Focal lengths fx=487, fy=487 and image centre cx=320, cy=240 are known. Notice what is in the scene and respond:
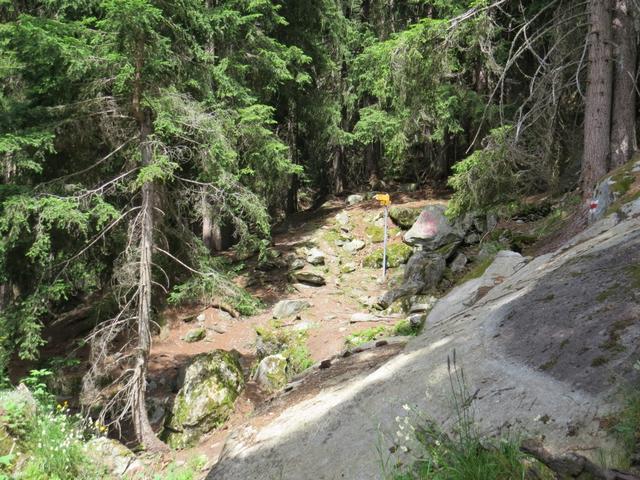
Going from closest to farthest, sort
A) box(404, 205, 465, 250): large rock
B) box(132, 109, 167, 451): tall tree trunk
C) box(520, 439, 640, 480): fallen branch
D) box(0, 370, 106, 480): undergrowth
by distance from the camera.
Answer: box(520, 439, 640, 480): fallen branch < box(0, 370, 106, 480): undergrowth < box(132, 109, 167, 451): tall tree trunk < box(404, 205, 465, 250): large rock

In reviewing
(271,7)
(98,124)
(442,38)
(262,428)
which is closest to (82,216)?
(98,124)

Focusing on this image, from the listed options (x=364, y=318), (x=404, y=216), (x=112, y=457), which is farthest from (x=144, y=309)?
(x=404, y=216)

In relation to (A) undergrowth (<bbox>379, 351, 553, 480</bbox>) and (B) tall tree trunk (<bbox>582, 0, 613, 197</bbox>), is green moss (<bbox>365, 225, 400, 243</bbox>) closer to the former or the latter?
(B) tall tree trunk (<bbox>582, 0, 613, 197</bbox>)

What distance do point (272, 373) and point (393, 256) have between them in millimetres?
6583

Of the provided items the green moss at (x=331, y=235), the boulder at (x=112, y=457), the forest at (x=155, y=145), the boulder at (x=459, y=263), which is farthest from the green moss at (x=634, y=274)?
the green moss at (x=331, y=235)

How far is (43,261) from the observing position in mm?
8617

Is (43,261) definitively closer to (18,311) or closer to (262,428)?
(18,311)

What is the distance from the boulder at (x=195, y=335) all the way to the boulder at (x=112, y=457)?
513 centimetres

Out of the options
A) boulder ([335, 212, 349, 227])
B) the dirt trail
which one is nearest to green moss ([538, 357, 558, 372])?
the dirt trail

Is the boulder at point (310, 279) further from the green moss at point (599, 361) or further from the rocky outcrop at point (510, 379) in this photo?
the green moss at point (599, 361)

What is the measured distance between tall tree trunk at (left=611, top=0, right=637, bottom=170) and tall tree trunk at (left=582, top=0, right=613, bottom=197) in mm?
305

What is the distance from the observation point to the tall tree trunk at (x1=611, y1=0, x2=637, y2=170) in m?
8.61

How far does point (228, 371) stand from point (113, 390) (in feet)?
8.85

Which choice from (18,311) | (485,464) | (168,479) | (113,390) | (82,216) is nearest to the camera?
(485,464)
